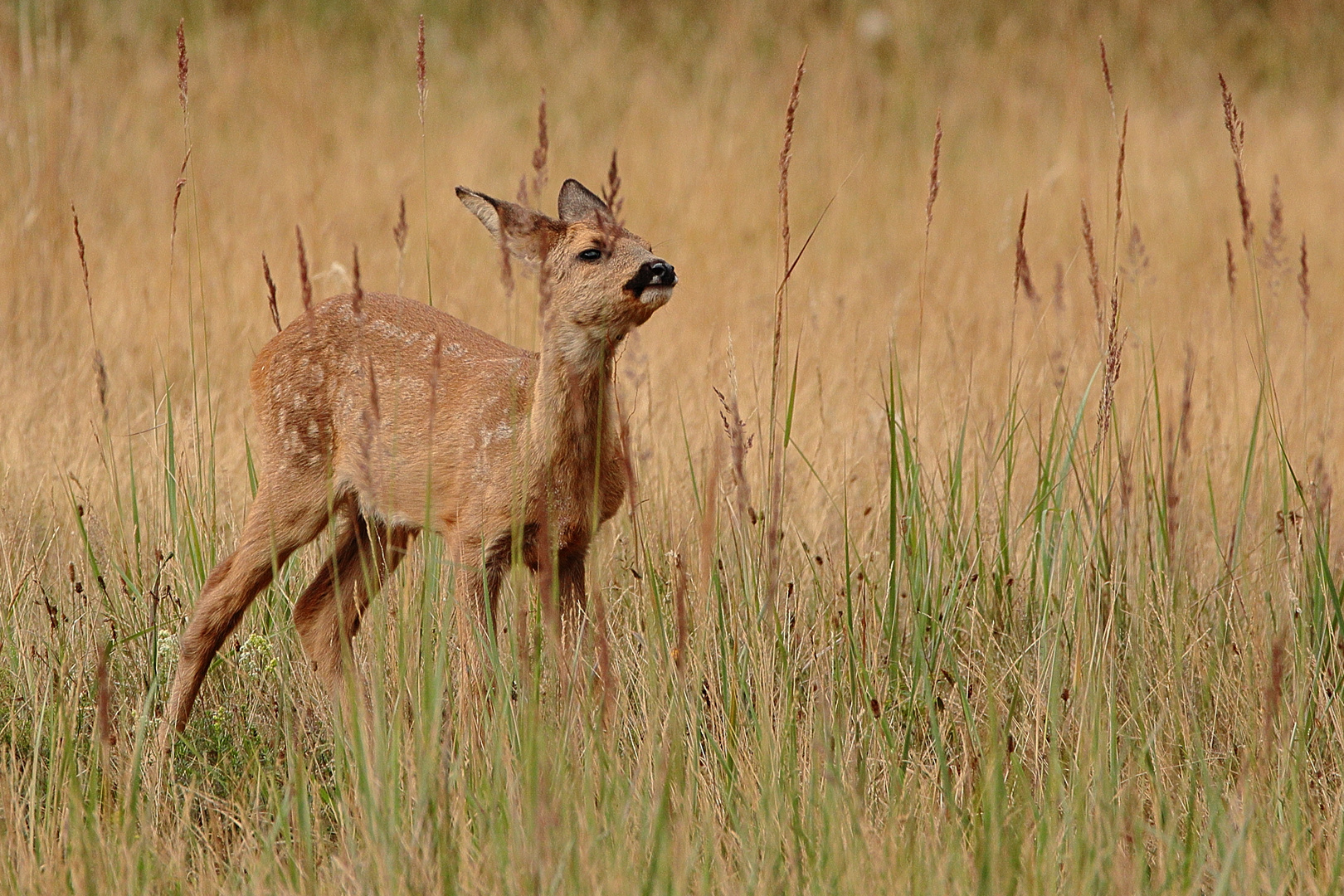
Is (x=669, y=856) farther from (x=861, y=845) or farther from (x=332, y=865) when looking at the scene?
(x=332, y=865)

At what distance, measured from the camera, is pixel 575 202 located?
14.2 ft

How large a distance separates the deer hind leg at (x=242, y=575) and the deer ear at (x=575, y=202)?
0.98 m

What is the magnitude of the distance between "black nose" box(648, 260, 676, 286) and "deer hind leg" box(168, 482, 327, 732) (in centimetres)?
111

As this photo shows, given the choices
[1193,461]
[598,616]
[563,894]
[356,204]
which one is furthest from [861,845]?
[356,204]

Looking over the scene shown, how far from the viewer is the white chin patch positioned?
3801 millimetres

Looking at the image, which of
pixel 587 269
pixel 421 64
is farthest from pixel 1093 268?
pixel 421 64

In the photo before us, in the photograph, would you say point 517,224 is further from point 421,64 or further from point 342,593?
point 342,593

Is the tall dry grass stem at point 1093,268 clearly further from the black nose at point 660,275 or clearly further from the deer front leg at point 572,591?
the deer front leg at point 572,591

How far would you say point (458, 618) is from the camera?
413cm

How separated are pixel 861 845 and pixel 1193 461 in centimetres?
328

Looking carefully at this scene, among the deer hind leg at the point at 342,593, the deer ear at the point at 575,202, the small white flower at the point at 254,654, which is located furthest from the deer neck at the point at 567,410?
the small white flower at the point at 254,654

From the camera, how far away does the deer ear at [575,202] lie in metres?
4.30

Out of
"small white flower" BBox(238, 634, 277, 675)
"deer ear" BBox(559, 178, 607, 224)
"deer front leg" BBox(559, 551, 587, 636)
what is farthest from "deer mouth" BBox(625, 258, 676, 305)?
"small white flower" BBox(238, 634, 277, 675)

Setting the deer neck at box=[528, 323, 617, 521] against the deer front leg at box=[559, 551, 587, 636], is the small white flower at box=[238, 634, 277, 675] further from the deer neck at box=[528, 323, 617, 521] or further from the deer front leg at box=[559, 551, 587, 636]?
the deer neck at box=[528, 323, 617, 521]
